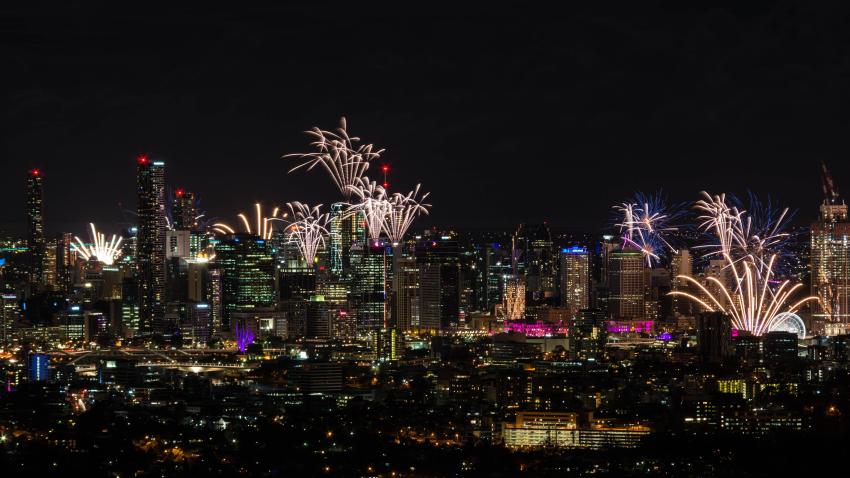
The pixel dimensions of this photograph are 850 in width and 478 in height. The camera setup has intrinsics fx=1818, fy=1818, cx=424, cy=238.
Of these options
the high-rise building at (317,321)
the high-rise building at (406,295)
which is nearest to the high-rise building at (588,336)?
the high-rise building at (406,295)

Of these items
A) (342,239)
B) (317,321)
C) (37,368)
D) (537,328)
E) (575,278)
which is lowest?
(37,368)

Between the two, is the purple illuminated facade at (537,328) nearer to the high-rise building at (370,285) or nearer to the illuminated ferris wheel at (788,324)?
the high-rise building at (370,285)

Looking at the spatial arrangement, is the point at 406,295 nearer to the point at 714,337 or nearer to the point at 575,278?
the point at 575,278

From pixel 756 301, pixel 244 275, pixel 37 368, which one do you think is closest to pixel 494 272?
pixel 244 275

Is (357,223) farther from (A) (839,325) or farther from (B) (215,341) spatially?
(A) (839,325)

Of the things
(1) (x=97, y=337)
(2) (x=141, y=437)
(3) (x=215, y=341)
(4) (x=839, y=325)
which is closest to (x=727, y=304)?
(4) (x=839, y=325)

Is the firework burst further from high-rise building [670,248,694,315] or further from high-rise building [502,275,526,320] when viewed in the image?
high-rise building [502,275,526,320]
